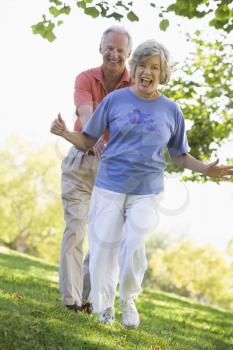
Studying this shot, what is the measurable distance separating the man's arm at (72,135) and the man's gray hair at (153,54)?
70cm

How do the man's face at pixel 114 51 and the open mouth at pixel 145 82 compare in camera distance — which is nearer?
the open mouth at pixel 145 82

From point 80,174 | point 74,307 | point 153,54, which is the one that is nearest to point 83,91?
point 80,174

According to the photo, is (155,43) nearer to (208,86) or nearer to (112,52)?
(112,52)

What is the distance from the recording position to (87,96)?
19.3 feet

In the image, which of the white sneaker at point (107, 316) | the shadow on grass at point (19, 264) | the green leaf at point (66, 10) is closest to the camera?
the white sneaker at point (107, 316)

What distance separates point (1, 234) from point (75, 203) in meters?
42.2

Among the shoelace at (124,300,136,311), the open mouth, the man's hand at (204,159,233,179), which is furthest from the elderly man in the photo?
the man's hand at (204,159,233,179)

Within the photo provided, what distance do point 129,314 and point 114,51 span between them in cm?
238

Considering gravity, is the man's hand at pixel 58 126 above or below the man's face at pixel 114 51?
below

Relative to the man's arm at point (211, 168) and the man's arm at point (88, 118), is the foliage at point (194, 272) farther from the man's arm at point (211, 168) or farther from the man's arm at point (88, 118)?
the man's arm at point (211, 168)

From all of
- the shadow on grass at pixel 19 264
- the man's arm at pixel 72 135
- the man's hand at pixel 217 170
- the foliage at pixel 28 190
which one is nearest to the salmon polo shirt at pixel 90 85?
the man's arm at pixel 72 135

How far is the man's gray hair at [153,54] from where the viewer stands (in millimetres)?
4961

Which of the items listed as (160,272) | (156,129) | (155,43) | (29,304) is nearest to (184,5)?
(155,43)

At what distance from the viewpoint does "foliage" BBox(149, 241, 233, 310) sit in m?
58.7
